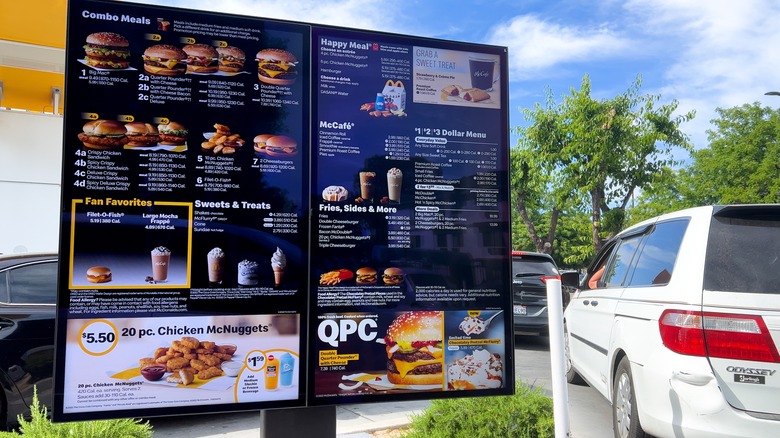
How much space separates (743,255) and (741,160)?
1416 inches

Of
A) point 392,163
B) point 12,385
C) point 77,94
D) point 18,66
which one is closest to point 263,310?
point 392,163

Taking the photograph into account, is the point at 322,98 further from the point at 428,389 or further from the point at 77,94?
the point at 428,389

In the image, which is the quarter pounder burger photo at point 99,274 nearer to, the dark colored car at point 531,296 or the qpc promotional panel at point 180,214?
the qpc promotional panel at point 180,214

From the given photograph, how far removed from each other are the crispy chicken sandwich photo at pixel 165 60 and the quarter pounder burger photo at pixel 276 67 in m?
0.43

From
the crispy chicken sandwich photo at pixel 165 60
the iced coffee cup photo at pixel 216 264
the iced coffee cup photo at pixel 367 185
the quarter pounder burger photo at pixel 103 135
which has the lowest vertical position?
the iced coffee cup photo at pixel 216 264

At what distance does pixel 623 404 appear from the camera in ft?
16.1

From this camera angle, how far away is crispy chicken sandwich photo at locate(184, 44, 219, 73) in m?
3.40

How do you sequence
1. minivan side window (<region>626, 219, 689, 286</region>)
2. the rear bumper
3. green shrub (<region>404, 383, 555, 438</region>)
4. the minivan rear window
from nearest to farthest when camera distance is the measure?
the rear bumper → the minivan rear window → green shrub (<region>404, 383, 555, 438</region>) → minivan side window (<region>626, 219, 689, 286</region>)

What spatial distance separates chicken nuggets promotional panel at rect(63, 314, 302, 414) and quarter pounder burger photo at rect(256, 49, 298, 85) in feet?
4.63

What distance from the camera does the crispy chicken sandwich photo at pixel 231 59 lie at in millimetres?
3453

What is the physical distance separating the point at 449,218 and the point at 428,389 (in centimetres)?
109

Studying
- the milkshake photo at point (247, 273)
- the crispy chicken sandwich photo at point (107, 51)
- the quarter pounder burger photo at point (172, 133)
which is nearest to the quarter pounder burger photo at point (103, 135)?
the quarter pounder burger photo at point (172, 133)

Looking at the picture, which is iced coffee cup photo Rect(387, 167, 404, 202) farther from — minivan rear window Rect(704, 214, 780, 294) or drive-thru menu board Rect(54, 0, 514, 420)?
minivan rear window Rect(704, 214, 780, 294)

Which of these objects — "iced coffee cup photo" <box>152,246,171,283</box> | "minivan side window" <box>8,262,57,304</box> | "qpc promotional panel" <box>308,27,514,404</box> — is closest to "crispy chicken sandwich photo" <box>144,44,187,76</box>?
"qpc promotional panel" <box>308,27,514,404</box>
